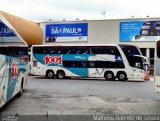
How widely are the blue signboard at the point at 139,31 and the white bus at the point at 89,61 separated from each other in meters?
14.3

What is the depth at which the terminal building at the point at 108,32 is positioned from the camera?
4584cm

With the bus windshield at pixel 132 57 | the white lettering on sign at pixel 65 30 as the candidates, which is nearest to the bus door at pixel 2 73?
the bus windshield at pixel 132 57

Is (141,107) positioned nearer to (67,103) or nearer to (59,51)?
(67,103)

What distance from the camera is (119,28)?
47.1 m

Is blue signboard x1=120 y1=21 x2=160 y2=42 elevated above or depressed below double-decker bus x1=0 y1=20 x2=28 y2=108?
above

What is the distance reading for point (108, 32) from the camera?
4750 centimetres

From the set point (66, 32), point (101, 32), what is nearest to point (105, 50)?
point (101, 32)

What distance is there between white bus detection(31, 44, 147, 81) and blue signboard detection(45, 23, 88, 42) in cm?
1500

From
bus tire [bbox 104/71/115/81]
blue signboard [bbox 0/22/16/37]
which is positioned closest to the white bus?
bus tire [bbox 104/71/115/81]

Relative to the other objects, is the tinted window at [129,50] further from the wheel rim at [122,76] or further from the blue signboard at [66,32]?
the blue signboard at [66,32]

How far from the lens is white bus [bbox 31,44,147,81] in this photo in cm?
3148

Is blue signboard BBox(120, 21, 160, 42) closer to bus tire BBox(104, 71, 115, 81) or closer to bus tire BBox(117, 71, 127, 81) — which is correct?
bus tire BBox(117, 71, 127, 81)

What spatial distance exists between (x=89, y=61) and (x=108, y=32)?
15694 mm

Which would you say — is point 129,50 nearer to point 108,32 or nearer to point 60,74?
point 60,74
